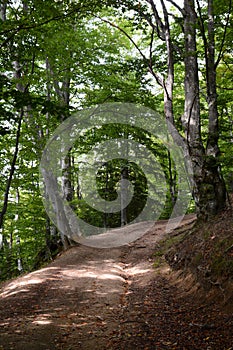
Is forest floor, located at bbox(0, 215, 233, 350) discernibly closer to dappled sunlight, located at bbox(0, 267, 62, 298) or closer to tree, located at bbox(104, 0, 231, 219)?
dappled sunlight, located at bbox(0, 267, 62, 298)

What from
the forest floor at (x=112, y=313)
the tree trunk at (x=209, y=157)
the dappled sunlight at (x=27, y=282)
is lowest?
the forest floor at (x=112, y=313)

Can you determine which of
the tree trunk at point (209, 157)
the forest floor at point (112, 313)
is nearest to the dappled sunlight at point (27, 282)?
the forest floor at point (112, 313)

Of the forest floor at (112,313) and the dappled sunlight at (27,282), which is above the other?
the dappled sunlight at (27,282)

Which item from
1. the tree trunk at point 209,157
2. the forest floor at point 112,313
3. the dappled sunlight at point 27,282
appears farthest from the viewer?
the tree trunk at point 209,157

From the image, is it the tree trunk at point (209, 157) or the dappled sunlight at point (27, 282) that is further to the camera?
the tree trunk at point (209, 157)

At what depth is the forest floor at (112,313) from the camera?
5.21 metres

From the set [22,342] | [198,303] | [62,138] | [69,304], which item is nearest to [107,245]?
[62,138]

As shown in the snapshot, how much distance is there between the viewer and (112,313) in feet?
22.6

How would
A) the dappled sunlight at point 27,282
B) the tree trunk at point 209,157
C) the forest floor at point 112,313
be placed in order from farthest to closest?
the tree trunk at point 209,157
the dappled sunlight at point 27,282
the forest floor at point 112,313

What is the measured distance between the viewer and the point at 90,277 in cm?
1019

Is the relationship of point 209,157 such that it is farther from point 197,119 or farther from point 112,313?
point 112,313

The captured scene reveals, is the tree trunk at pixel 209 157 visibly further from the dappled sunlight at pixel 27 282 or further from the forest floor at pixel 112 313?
the dappled sunlight at pixel 27 282

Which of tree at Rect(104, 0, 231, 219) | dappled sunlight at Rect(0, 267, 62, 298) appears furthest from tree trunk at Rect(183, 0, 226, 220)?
dappled sunlight at Rect(0, 267, 62, 298)

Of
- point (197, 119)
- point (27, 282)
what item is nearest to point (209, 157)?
point (197, 119)
